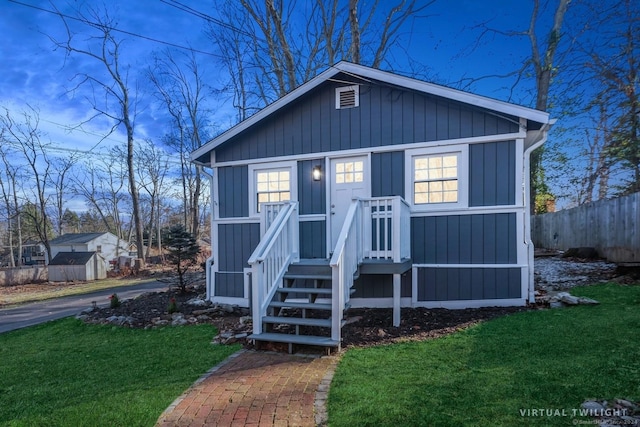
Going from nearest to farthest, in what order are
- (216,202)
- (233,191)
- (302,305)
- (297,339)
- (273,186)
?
(297,339), (302,305), (273,186), (233,191), (216,202)

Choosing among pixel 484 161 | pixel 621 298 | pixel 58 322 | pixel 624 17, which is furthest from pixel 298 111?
pixel 624 17

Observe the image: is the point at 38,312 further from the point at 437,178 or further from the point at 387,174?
Answer: the point at 437,178

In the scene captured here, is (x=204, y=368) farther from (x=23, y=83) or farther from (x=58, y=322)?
(x=23, y=83)

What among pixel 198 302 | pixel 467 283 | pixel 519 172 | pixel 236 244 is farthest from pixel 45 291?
pixel 519 172

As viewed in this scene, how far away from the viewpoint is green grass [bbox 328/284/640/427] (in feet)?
7.47

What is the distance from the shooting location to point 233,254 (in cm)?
706

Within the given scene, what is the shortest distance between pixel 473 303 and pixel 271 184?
4.44 meters

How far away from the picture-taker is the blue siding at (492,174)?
530 cm

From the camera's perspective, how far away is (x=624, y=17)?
9180mm

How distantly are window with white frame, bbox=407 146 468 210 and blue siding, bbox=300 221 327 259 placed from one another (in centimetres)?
180

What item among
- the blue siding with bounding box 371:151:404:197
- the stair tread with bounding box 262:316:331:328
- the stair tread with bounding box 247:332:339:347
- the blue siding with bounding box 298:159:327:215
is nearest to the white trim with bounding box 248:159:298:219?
the blue siding with bounding box 298:159:327:215

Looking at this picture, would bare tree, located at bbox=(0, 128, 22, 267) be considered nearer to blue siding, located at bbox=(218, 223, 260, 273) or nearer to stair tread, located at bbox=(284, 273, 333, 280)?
blue siding, located at bbox=(218, 223, 260, 273)

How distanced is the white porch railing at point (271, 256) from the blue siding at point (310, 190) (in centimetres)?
86

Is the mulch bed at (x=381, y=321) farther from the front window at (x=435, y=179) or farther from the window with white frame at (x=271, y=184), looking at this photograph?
the window with white frame at (x=271, y=184)
